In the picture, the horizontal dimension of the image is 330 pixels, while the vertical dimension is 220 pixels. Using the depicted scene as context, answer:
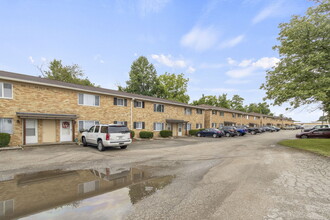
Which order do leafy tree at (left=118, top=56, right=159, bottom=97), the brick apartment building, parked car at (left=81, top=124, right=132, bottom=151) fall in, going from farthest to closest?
leafy tree at (left=118, top=56, right=159, bottom=97) < the brick apartment building < parked car at (left=81, top=124, right=132, bottom=151)

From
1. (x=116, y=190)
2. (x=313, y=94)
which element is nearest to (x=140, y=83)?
(x=313, y=94)

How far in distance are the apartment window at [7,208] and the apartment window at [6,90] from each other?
12178mm

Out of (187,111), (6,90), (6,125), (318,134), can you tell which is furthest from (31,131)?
(318,134)

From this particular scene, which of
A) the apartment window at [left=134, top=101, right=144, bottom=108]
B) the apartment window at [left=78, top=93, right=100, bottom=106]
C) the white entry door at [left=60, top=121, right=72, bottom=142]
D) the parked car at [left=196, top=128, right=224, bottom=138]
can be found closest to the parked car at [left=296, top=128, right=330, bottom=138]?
the parked car at [left=196, top=128, right=224, bottom=138]

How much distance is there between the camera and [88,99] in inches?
679

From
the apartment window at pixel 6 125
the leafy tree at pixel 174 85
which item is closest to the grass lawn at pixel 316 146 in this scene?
the apartment window at pixel 6 125

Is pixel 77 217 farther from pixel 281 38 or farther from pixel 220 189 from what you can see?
pixel 281 38

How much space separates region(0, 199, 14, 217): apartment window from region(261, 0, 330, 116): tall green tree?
674 inches

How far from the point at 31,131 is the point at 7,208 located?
12.3 m

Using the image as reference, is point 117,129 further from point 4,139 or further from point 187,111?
point 187,111

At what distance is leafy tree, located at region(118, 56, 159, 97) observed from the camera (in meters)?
46.1

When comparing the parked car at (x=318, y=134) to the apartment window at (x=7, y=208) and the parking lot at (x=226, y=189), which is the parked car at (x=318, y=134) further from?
the apartment window at (x=7, y=208)

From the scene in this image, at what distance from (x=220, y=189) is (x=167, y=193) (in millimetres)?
1661

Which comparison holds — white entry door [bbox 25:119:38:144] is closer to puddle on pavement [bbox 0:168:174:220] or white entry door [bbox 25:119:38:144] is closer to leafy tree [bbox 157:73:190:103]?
puddle on pavement [bbox 0:168:174:220]
